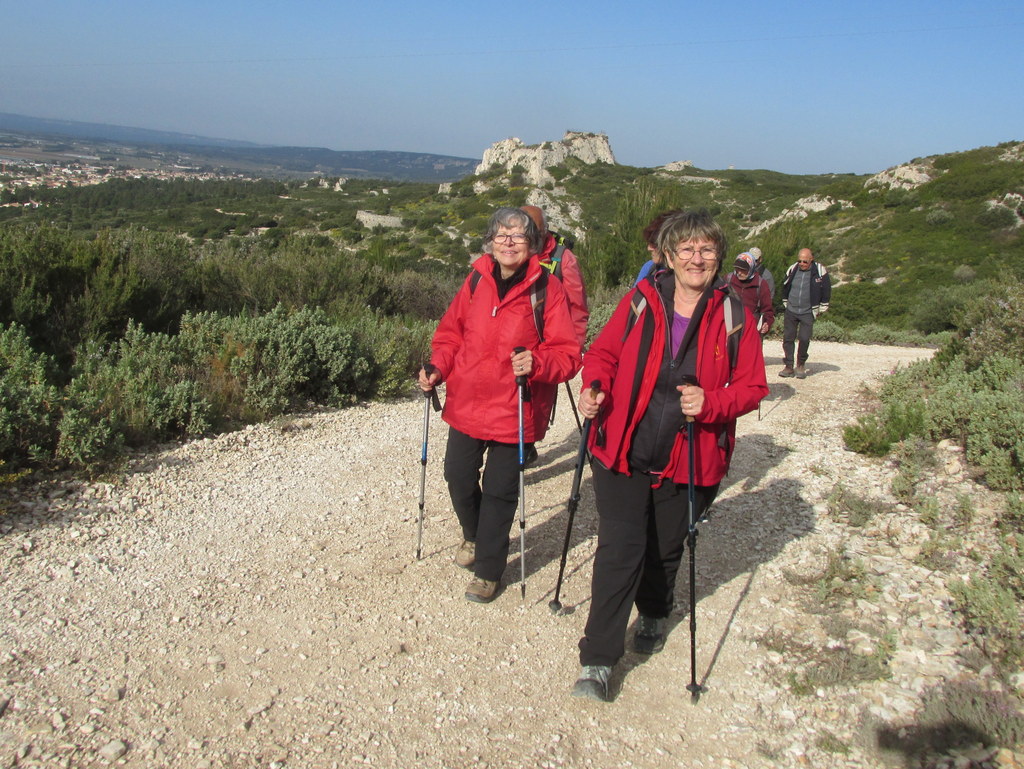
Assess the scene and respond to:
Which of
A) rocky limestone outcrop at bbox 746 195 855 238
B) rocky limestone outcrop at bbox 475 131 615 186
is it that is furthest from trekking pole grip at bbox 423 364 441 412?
rocky limestone outcrop at bbox 475 131 615 186

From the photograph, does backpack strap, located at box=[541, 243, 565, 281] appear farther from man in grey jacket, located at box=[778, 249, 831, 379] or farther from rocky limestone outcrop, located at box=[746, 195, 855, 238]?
rocky limestone outcrop, located at box=[746, 195, 855, 238]

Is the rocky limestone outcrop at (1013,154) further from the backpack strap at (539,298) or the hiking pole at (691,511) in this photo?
the hiking pole at (691,511)

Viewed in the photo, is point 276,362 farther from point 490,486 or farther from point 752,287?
point 752,287

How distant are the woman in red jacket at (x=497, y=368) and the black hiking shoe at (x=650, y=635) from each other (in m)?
0.79

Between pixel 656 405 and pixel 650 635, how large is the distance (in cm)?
122

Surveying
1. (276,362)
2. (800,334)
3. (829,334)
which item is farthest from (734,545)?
(829,334)

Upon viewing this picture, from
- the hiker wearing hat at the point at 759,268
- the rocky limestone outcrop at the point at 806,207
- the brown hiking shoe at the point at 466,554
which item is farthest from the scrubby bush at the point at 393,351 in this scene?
the rocky limestone outcrop at the point at 806,207

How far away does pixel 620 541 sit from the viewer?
3.04 meters

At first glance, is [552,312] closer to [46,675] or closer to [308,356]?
[46,675]

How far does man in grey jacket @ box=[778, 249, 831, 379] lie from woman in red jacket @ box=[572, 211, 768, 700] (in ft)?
24.5

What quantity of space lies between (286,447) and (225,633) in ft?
8.84

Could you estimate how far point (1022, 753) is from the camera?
8.70 ft

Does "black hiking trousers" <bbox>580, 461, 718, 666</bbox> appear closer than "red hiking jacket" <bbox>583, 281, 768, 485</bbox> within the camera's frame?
No

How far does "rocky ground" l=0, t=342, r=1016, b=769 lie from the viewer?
276 centimetres
